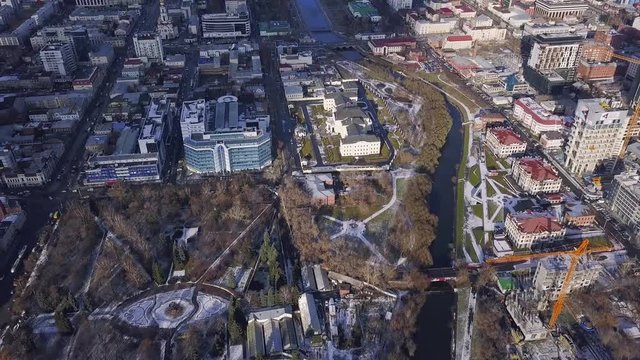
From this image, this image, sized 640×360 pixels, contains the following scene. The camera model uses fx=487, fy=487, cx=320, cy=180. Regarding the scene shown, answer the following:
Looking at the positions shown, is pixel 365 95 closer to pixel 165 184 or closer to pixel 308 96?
pixel 308 96

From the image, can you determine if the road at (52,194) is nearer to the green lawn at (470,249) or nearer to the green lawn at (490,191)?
the green lawn at (470,249)

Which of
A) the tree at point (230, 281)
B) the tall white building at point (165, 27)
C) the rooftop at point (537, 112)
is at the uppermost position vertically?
the tall white building at point (165, 27)

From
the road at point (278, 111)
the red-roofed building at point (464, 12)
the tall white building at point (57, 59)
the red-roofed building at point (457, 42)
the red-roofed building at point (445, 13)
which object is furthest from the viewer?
the red-roofed building at point (464, 12)

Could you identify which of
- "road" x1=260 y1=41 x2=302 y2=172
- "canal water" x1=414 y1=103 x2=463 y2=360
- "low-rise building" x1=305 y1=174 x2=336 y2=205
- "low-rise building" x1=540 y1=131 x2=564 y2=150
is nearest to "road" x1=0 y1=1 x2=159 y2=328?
"road" x1=260 y1=41 x2=302 y2=172

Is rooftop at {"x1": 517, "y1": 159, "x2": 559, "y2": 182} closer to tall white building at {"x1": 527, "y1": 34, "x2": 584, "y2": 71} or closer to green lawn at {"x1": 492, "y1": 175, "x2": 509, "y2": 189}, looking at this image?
green lawn at {"x1": 492, "y1": 175, "x2": 509, "y2": 189}

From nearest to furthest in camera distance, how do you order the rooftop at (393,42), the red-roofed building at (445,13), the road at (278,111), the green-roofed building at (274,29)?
the road at (278,111)
the rooftop at (393,42)
the green-roofed building at (274,29)
the red-roofed building at (445,13)

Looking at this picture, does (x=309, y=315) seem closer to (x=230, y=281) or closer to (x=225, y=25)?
(x=230, y=281)

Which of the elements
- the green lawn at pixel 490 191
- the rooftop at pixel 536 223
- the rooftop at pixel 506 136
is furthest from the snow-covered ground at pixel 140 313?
the rooftop at pixel 506 136
